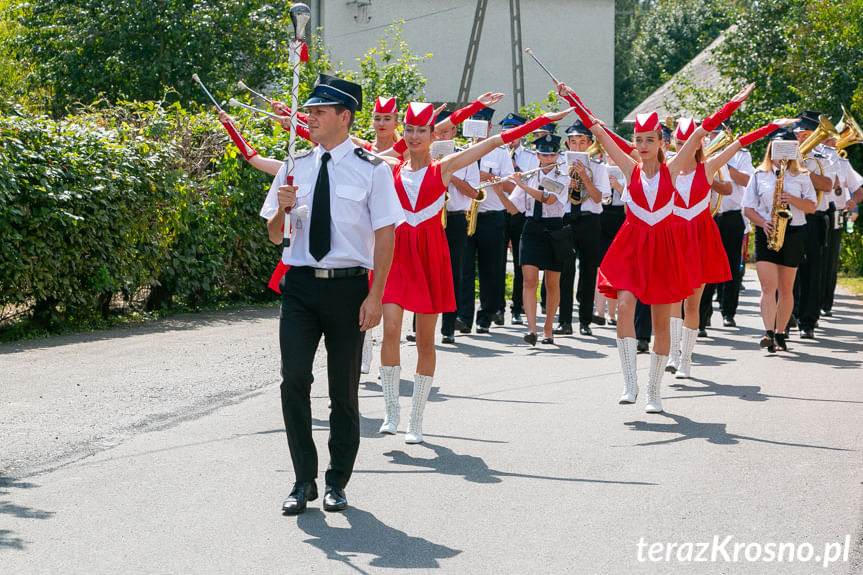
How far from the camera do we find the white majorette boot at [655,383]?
8320 mm

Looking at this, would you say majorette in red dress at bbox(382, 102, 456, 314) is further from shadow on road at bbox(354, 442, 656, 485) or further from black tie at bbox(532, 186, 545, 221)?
black tie at bbox(532, 186, 545, 221)

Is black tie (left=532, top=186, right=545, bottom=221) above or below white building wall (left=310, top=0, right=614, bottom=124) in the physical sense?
below

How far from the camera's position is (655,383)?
8.34 meters

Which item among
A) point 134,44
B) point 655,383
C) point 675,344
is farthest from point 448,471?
point 134,44

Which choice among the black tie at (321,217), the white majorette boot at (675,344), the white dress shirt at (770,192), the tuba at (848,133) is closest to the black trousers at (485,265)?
the white dress shirt at (770,192)

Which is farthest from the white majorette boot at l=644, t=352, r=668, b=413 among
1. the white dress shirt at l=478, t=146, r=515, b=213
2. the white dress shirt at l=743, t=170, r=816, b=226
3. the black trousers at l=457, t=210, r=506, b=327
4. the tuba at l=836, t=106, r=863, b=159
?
the tuba at l=836, t=106, r=863, b=159

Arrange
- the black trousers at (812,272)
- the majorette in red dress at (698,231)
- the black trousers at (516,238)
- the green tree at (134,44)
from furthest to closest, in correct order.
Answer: the green tree at (134,44), the black trousers at (516,238), the black trousers at (812,272), the majorette in red dress at (698,231)

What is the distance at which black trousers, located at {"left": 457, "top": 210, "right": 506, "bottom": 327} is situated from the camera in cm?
1298

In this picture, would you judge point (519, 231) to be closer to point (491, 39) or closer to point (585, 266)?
point (585, 266)

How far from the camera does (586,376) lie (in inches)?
396

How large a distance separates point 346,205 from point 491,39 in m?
39.2

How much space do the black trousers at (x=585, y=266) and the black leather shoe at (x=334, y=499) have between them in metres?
7.76

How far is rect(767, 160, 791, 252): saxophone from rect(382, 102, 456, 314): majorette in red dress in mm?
4965

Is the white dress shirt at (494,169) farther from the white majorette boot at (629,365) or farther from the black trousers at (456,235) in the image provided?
the white majorette boot at (629,365)
